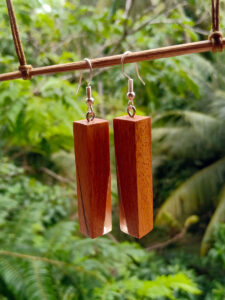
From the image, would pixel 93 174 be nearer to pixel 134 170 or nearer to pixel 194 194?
pixel 134 170

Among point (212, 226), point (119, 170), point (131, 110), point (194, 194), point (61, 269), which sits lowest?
point (212, 226)

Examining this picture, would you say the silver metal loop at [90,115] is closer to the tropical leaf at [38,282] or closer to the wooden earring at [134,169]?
the wooden earring at [134,169]

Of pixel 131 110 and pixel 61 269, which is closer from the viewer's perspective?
pixel 131 110

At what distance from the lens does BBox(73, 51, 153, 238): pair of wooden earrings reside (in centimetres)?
53

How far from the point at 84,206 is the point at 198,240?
367 cm

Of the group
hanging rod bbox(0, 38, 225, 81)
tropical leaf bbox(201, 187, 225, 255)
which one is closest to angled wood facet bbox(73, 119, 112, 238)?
hanging rod bbox(0, 38, 225, 81)

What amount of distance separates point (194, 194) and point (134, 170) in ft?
11.0

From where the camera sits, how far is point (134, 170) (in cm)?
54

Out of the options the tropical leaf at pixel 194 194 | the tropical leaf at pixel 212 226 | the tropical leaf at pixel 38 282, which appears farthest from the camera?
the tropical leaf at pixel 194 194

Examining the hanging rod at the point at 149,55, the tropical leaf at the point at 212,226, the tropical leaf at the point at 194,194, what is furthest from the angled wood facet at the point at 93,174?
the tropical leaf at the point at 194,194

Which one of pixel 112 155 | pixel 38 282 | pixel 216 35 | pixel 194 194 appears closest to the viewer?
pixel 216 35

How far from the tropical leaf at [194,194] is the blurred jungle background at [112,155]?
1cm

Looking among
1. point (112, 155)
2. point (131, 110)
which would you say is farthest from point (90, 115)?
point (112, 155)

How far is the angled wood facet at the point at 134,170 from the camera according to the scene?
531 mm
